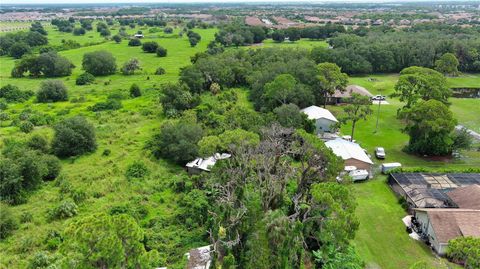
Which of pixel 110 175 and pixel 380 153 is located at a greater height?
pixel 380 153

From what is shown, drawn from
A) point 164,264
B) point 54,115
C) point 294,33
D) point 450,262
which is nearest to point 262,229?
point 164,264

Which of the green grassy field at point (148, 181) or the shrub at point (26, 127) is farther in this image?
the shrub at point (26, 127)

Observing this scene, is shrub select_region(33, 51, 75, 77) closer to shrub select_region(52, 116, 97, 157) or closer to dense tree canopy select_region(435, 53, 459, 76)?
shrub select_region(52, 116, 97, 157)

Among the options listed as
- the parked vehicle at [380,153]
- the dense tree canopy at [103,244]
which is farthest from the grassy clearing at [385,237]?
the dense tree canopy at [103,244]

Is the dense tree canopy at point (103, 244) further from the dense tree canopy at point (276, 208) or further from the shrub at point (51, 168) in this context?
the shrub at point (51, 168)

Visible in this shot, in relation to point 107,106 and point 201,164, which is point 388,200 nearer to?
point 201,164

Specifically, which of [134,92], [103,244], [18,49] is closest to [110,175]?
[103,244]
